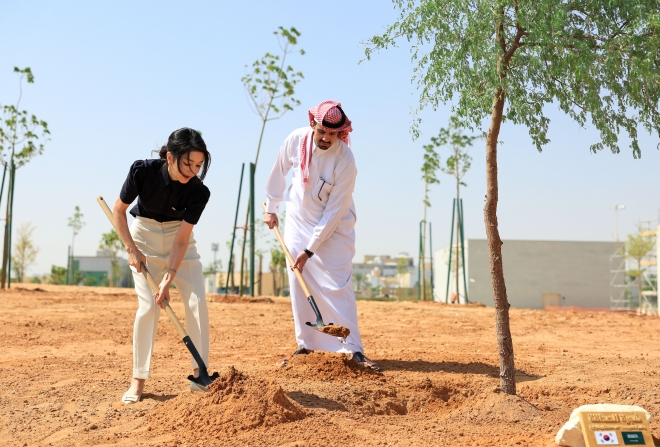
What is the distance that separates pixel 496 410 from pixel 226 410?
1.57 meters

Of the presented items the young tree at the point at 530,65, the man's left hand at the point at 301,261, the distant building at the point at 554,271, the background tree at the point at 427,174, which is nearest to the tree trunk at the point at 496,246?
the young tree at the point at 530,65

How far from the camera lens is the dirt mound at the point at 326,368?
479 centimetres

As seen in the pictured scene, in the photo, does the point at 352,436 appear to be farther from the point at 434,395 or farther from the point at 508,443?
the point at 434,395

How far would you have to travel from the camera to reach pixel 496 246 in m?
4.14

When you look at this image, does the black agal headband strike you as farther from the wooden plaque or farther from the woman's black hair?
the wooden plaque

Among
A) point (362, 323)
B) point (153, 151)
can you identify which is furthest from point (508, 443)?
point (362, 323)

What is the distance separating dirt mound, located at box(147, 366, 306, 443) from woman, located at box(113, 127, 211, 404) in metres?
0.40

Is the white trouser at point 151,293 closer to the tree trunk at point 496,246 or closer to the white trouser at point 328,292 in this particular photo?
the white trouser at point 328,292

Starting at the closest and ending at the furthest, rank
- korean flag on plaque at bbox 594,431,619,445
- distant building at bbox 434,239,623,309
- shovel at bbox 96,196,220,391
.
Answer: korean flag on plaque at bbox 594,431,619,445, shovel at bbox 96,196,220,391, distant building at bbox 434,239,623,309

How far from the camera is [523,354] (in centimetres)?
674

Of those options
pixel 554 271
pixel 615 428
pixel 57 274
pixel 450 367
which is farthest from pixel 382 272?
pixel 615 428

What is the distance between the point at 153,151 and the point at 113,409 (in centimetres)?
169

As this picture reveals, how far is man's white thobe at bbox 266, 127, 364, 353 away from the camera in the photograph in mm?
5324

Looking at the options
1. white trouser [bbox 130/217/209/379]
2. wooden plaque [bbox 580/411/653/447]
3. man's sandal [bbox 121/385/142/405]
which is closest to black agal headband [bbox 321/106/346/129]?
white trouser [bbox 130/217/209/379]
